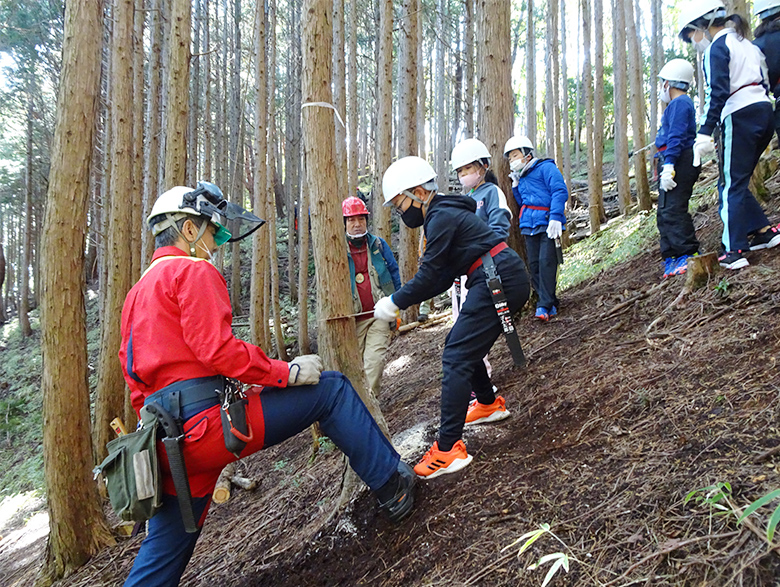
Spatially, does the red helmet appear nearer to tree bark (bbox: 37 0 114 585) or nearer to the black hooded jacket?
the black hooded jacket

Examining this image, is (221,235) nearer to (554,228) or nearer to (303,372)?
(303,372)

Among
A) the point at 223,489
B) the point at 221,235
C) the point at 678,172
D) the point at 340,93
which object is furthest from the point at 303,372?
the point at 340,93

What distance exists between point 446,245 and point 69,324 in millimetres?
3214

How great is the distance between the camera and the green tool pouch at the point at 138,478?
2238 millimetres

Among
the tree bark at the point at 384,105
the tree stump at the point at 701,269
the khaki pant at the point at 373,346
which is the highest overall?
the tree bark at the point at 384,105

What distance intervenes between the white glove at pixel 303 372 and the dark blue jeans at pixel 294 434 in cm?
7

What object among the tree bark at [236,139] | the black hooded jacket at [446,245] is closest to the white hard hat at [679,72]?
the black hooded jacket at [446,245]

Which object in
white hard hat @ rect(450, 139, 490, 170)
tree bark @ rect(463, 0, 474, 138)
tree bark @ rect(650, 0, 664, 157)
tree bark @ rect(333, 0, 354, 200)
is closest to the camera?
white hard hat @ rect(450, 139, 490, 170)

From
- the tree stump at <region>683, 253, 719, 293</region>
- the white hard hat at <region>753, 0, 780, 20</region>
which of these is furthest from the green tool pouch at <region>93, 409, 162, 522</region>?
the white hard hat at <region>753, 0, 780, 20</region>

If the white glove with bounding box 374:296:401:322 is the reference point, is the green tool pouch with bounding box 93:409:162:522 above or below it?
below

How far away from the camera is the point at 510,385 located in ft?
14.6

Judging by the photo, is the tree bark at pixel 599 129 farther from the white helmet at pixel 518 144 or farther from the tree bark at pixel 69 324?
the tree bark at pixel 69 324

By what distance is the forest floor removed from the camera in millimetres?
1994

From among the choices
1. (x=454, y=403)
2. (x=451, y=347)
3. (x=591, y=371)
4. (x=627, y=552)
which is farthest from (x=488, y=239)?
(x=627, y=552)
